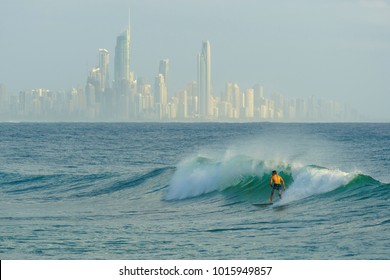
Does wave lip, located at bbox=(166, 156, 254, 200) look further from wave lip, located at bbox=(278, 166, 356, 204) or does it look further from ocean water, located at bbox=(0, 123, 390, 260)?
wave lip, located at bbox=(278, 166, 356, 204)

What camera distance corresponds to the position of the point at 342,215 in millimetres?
24719

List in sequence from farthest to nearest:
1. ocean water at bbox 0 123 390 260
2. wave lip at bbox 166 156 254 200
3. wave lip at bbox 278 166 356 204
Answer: wave lip at bbox 166 156 254 200
wave lip at bbox 278 166 356 204
ocean water at bbox 0 123 390 260

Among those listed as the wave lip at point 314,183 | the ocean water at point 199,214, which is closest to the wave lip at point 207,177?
the ocean water at point 199,214

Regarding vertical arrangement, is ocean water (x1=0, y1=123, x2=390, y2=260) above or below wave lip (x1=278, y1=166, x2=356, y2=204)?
below

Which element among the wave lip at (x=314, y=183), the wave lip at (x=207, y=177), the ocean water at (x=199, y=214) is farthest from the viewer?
the wave lip at (x=207, y=177)

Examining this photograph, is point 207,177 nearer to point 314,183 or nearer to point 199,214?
point 314,183

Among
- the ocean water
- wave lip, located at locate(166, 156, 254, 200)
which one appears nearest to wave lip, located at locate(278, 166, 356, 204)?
the ocean water

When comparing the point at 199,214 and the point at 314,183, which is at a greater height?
the point at 314,183

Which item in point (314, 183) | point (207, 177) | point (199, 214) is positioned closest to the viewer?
point (199, 214)

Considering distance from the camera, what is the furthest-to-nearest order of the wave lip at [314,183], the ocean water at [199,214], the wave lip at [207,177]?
the wave lip at [207,177] < the wave lip at [314,183] < the ocean water at [199,214]

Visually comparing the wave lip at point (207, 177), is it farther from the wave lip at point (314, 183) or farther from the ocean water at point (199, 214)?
the wave lip at point (314, 183)

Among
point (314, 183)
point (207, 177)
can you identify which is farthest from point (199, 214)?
point (207, 177)

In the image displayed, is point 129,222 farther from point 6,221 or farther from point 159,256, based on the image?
point 159,256

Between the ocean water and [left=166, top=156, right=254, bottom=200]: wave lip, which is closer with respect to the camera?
the ocean water
